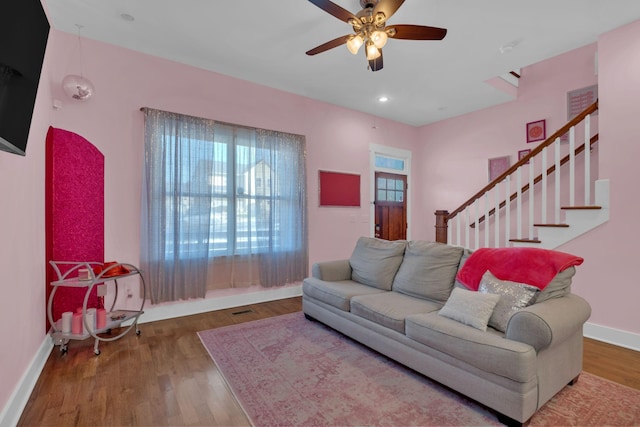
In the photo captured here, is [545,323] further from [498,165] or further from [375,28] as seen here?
[498,165]

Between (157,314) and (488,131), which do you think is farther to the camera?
(488,131)

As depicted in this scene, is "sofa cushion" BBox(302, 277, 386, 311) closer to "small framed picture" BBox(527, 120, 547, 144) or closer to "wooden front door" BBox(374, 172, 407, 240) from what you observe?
"wooden front door" BBox(374, 172, 407, 240)

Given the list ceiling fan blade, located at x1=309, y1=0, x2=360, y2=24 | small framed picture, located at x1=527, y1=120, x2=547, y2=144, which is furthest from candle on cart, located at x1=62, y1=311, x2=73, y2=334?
small framed picture, located at x1=527, y1=120, x2=547, y2=144

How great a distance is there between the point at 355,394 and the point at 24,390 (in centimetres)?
216

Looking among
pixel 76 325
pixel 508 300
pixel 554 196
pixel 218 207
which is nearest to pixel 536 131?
pixel 554 196

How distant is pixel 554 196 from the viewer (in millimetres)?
3889

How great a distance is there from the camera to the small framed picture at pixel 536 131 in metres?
4.35

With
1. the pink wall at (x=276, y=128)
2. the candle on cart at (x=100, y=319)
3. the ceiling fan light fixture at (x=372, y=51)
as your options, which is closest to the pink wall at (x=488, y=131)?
the pink wall at (x=276, y=128)

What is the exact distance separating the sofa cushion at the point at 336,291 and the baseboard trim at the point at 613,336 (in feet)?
7.08

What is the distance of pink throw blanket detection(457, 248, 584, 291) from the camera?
2016mm

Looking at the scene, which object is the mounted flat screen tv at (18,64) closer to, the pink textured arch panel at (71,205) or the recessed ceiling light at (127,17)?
the recessed ceiling light at (127,17)

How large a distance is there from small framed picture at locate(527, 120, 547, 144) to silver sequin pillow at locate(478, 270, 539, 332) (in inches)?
133


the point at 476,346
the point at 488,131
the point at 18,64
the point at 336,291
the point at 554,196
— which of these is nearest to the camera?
the point at 18,64

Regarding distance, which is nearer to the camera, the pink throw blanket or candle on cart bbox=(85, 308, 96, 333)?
the pink throw blanket
